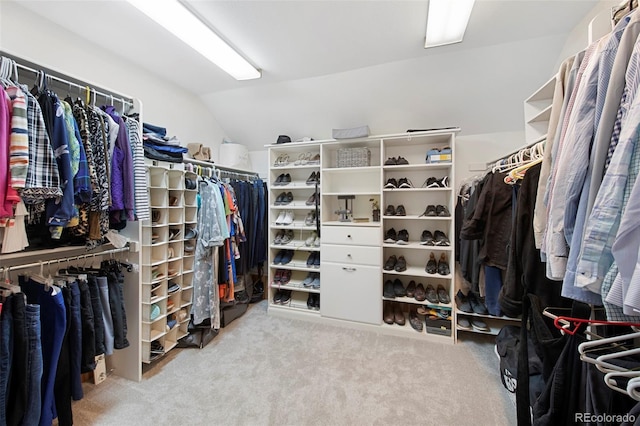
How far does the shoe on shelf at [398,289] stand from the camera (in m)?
2.50

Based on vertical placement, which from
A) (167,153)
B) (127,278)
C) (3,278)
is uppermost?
(167,153)

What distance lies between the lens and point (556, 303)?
113 centimetres

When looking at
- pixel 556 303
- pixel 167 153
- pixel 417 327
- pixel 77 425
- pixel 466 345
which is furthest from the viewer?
pixel 417 327

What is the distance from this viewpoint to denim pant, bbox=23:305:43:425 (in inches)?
43.5

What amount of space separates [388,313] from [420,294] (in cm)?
39

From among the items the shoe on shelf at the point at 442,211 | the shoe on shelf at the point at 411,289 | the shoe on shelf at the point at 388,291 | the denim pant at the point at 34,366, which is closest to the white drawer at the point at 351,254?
the shoe on shelf at the point at 388,291

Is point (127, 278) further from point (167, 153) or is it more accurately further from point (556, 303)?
point (556, 303)

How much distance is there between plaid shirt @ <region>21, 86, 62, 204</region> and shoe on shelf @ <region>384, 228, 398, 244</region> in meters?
2.37

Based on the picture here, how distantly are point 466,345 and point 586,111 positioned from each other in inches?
85.6

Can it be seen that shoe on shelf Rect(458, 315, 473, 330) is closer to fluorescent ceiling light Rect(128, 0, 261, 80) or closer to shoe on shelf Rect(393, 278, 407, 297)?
shoe on shelf Rect(393, 278, 407, 297)

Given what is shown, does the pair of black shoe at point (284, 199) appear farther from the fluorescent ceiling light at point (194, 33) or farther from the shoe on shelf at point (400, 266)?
the shoe on shelf at point (400, 266)

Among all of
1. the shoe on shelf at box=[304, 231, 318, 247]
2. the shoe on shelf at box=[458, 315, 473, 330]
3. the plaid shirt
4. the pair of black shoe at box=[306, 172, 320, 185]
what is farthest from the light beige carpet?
the pair of black shoe at box=[306, 172, 320, 185]

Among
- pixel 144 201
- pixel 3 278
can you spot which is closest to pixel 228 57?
pixel 144 201

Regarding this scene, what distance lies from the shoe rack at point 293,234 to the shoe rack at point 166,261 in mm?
937
